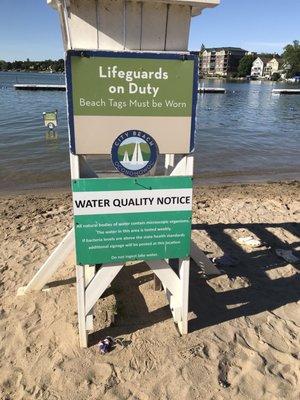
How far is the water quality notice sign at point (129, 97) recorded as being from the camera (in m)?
3.23

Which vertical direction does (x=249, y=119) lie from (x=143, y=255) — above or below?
→ below

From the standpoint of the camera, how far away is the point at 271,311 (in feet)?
15.9

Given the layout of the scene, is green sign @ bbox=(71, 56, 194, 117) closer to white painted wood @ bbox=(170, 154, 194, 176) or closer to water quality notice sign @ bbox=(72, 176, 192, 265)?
white painted wood @ bbox=(170, 154, 194, 176)

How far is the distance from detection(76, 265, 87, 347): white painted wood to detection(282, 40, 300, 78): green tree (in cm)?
13720

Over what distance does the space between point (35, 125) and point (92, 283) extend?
21888mm

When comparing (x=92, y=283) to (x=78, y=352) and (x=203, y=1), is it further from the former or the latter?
(x=203, y=1)

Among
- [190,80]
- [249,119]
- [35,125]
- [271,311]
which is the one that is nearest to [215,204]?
[271,311]

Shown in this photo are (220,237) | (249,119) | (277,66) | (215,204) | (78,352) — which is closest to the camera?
(78,352)

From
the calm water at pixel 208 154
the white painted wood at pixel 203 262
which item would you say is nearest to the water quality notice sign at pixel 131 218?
the white painted wood at pixel 203 262

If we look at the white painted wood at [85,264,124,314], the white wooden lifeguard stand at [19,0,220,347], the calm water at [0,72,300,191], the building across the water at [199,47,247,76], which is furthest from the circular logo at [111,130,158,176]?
the building across the water at [199,47,247,76]

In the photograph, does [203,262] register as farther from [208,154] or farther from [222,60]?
[222,60]

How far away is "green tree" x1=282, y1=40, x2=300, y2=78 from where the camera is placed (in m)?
125

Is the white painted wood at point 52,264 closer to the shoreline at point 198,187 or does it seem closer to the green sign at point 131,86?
the green sign at point 131,86

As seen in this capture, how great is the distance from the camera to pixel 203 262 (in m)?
5.44
